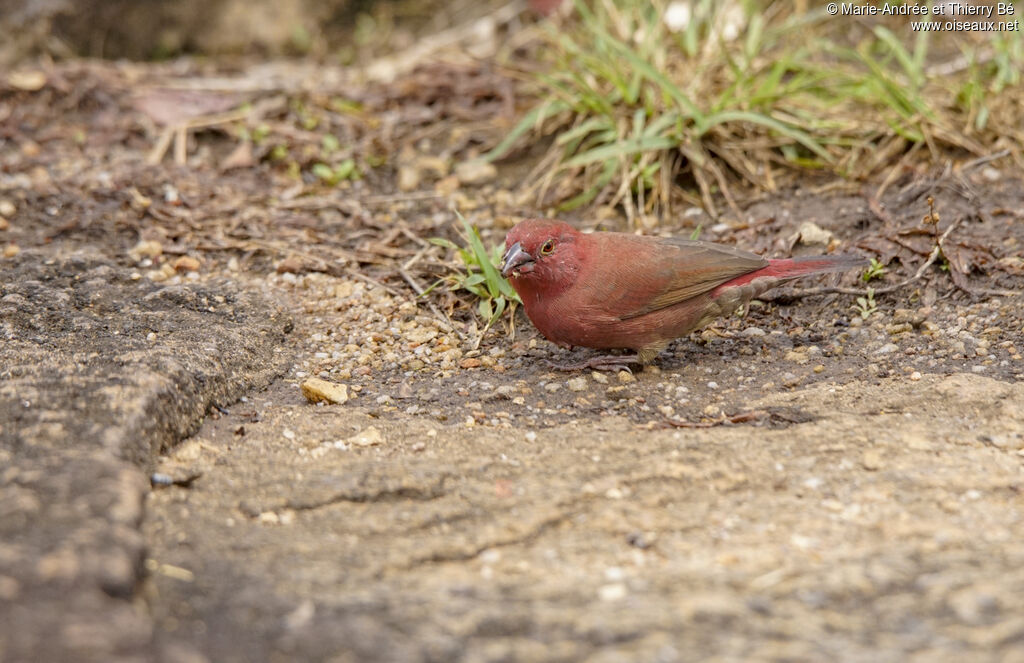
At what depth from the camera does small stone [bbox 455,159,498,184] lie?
536 centimetres

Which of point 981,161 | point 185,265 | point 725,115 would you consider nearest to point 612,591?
point 185,265

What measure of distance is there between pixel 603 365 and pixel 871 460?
1220 millimetres

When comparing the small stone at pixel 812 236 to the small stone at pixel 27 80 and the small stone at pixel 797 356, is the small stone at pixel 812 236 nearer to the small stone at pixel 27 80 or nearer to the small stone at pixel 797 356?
the small stone at pixel 797 356

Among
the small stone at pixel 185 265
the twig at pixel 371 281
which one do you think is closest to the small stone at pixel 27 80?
the small stone at pixel 185 265

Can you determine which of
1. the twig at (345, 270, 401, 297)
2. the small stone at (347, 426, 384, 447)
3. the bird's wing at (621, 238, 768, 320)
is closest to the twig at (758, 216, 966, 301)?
the bird's wing at (621, 238, 768, 320)

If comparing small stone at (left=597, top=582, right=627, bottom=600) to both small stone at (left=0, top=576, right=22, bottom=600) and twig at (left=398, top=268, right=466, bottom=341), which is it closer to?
small stone at (left=0, top=576, right=22, bottom=600)

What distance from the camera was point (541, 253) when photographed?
365cm

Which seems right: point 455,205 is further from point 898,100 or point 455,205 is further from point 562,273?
point 898,100

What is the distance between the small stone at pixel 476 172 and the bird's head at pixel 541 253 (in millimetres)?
1707

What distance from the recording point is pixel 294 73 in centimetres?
698

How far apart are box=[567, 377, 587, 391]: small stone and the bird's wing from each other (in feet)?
0.94

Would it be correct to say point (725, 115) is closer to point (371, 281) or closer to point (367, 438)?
point (371, 281)

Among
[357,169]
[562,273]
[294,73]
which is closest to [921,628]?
[562,273]

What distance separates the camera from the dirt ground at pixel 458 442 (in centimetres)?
210
